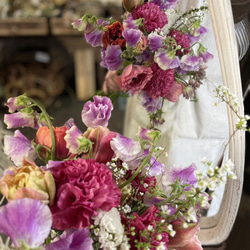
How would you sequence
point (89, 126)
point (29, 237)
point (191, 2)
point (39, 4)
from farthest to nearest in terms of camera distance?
point (39, 4) < point (191, 2) < point (89, 126) < point (29, 237)

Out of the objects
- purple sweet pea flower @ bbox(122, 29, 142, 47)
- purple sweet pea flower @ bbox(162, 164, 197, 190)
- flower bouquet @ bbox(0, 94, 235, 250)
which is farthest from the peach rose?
purple sweet pea flower @ bbox(122, 29, 142, 47)

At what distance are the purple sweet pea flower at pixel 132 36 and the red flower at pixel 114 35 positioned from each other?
30mm

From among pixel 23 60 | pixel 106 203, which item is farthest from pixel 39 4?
pixel 106 203

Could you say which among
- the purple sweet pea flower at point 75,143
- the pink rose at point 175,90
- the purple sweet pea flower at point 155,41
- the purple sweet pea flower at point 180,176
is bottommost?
the purple sweet pea flower at point 180,176

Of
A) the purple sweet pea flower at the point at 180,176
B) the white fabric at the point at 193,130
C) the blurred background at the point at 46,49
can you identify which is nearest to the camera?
the purple sweet pea flower at the point at 180,176

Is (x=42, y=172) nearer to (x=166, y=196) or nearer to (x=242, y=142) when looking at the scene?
(x=166, y=196)

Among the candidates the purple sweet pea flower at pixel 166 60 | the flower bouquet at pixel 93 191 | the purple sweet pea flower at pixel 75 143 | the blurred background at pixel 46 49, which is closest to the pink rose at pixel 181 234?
the flower bouquet at pixel 93 191

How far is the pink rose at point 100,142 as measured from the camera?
14.5 inches

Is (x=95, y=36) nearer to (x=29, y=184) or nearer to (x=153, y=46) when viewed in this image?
(x=153, y=46)

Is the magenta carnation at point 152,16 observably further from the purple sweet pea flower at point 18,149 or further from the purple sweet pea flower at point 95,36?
the purple sweet pea flower at point 18,149

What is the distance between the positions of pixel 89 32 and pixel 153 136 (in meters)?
0.25

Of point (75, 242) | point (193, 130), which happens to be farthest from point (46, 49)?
point (75, 242)

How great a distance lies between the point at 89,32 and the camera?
0.56 meters

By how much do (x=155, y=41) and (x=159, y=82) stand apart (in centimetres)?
7
